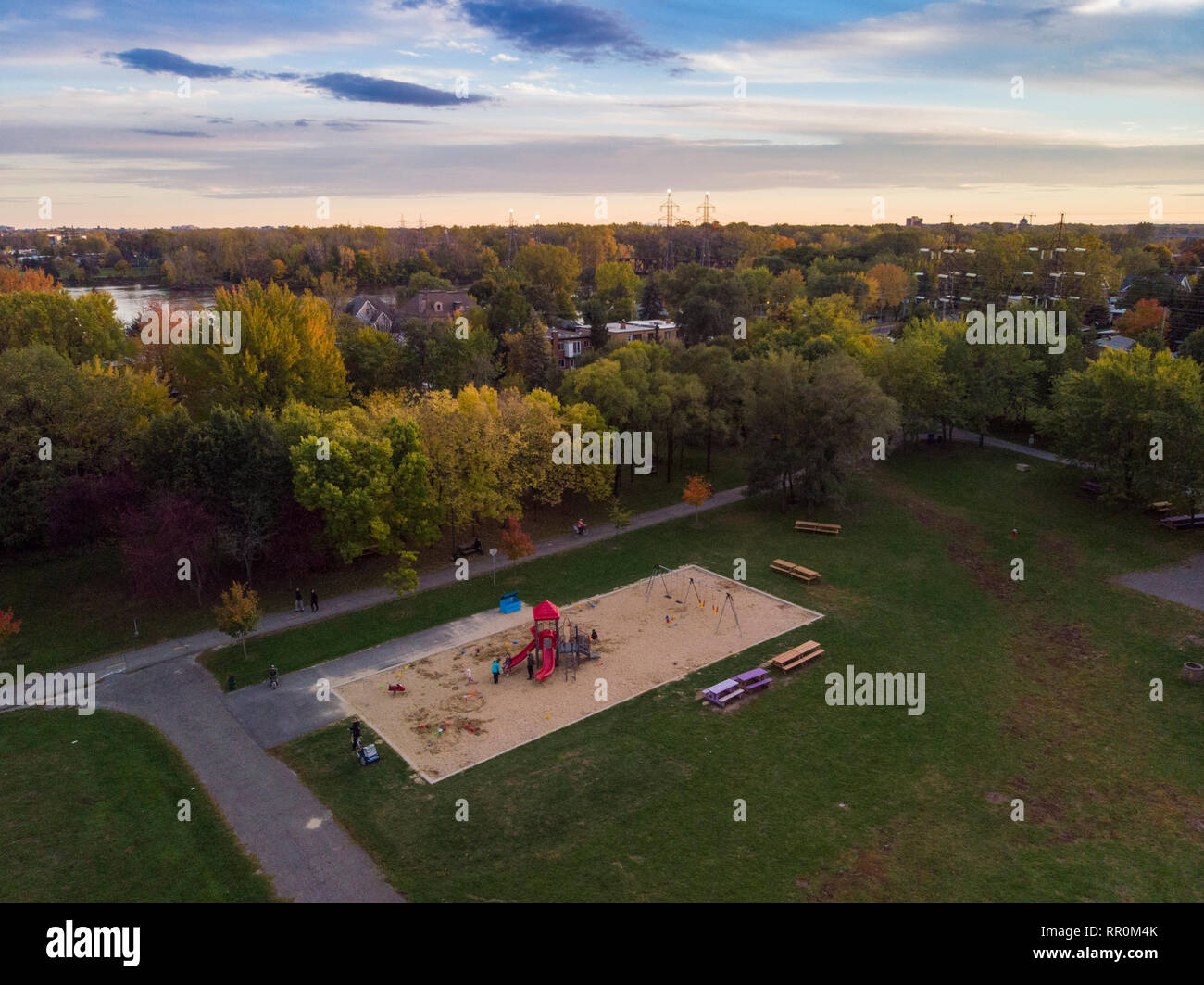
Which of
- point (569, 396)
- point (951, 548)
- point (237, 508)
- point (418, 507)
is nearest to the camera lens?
point (237, 508)

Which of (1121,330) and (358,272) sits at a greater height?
(358,272)

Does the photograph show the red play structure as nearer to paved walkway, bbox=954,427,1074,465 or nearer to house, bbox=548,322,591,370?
paved walkway, bbox=954,427,1074,465

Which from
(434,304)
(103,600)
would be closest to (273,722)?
(103,600)

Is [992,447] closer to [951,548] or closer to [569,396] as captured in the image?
[951,548]

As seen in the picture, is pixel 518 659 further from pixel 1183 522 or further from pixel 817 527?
pixel 1183 522

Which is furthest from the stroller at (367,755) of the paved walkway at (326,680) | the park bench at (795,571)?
the park bench at (795,571)
